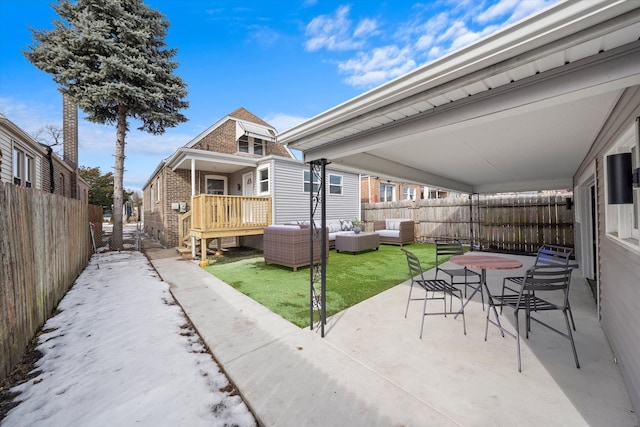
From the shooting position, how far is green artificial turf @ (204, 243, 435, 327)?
13.8 ft

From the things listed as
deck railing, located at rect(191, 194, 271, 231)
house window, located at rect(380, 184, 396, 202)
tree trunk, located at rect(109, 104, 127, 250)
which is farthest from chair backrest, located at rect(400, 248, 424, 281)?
house window, located at rect(380, 184, 396, 202)

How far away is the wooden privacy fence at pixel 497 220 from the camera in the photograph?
884cm

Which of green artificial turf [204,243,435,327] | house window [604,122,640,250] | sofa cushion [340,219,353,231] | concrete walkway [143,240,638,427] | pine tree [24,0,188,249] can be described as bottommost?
concrete walkway [143,240,638,427]

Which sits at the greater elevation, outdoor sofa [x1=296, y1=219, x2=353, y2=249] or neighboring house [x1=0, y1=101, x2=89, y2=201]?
neighboring house [x1=0, y1=101, x2=89, y2=201]

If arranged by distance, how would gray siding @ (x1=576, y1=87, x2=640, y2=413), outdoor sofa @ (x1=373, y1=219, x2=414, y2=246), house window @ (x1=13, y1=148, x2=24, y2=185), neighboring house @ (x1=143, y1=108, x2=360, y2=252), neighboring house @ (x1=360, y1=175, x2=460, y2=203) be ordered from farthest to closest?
1. neighboring house @ (x1=360, y1=175, x2=460, y2=203)
2. outdoor sofa @ (x1=373, y1=219, x2=414, y2=246)
3. neighboring house @ (x1=143, y1=108, x2=360, y2=252)
4. house window @ (x1=13, y1=148, x2=24, y2=185)
5. gray siding @ (x1=576, y1=87, x2=640, y2=413)

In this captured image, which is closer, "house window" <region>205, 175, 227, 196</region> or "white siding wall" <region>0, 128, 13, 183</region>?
"white siding wall" <region>0, 128, 13, 183</region>

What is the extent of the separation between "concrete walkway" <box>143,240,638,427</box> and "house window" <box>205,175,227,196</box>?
9548 millimetres

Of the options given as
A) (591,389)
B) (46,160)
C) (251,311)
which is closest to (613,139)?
(591,389)

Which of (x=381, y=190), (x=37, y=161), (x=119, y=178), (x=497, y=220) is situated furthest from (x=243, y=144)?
(x=497, y=220)

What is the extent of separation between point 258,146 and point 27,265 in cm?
1120

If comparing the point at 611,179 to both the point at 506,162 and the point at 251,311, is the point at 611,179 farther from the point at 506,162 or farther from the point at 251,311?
the point at 251,311

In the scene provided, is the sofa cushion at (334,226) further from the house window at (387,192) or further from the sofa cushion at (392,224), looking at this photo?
the house window at (387,192)

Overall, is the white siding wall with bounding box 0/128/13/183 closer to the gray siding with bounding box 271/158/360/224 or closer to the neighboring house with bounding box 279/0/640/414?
the gray siding with bounding box 271/158/360/224

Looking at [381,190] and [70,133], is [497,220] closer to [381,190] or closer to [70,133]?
[381,190]
